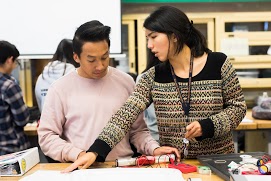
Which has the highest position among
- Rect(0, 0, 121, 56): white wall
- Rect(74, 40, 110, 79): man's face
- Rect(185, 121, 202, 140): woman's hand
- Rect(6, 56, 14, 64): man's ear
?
Rect(0, 0, 121, 56): white wall

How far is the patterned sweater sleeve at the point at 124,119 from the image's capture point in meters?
1.42

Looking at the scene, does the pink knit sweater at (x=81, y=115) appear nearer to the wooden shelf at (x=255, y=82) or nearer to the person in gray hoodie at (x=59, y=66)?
the person in gray hoodie at (x=59, y=66)

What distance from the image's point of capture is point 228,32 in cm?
394

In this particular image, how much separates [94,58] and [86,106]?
0.21 meters

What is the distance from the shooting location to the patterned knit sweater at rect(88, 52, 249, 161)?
1.49m

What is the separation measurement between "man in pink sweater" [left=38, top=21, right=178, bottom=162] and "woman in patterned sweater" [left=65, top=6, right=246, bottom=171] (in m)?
0.13

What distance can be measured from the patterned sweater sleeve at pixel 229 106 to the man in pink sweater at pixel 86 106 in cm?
23

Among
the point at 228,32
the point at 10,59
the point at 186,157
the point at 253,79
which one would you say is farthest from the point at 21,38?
the point at 186,157

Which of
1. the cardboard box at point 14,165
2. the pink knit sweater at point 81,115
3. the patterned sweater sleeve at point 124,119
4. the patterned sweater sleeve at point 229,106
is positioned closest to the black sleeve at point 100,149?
the patterned sweater sleeve at point 124,119

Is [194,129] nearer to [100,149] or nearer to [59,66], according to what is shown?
[100,149]

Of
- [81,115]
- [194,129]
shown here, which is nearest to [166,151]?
[194,129]

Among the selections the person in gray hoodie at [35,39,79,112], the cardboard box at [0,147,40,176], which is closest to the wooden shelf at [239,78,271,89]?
the person in gray hoodie at [35,39,79,112]

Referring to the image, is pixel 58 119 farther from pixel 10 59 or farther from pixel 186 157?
pixel 10 59

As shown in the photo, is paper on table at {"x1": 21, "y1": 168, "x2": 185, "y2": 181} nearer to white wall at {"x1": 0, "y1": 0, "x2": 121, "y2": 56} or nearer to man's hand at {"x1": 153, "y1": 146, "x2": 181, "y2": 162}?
man's hand at {"x1": 153, "y1": 146, "x2": 181, "y2": 162}
